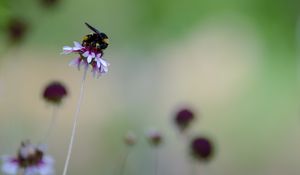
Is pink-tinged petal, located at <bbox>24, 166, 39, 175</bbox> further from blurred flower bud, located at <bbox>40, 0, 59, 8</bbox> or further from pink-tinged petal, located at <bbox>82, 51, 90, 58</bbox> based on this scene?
blurred flower bud, located at <bbox>40, 0, 59, 8</bbox>

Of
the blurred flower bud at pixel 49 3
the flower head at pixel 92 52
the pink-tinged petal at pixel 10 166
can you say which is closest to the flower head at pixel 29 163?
the pink-tinged petal at pixel 10 166

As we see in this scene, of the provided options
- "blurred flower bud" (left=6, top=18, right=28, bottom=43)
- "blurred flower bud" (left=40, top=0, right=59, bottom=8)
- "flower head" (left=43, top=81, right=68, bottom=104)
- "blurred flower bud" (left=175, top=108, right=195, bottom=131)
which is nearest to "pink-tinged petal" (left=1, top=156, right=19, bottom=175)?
"flower head" (left=43, top=81, right=68, bottom=104)

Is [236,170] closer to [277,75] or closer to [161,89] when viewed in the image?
[161,89]

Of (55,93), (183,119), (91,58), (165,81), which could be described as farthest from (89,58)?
(165,81)

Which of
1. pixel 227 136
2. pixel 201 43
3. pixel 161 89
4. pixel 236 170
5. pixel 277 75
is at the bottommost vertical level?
pixel 236 170

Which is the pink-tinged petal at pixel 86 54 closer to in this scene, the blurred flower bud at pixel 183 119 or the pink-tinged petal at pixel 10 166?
the pink-tinged petal at pixel 10 166

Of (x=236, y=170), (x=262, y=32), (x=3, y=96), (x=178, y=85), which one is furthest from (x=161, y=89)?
(x=262, y=32)
